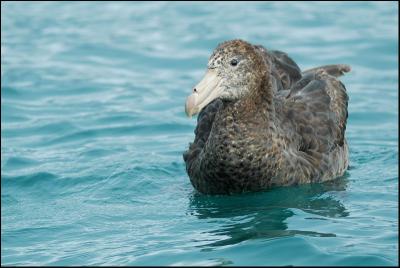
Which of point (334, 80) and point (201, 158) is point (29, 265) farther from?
point (334, 80)

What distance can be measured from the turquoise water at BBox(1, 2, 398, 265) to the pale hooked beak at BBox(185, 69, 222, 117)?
3.13 feet

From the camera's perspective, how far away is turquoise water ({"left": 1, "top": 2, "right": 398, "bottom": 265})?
28.0ft

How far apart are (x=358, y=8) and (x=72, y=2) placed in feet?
16.4

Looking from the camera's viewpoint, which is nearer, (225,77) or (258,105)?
(225,77)

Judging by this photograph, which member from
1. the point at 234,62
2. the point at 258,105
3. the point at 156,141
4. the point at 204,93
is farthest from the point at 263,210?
the point at 156,141

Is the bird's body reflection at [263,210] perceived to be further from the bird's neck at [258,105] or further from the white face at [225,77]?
the white face at [225,77]

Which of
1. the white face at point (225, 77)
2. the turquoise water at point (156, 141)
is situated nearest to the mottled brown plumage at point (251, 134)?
the white face at point (225, 77)

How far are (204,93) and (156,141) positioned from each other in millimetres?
3518

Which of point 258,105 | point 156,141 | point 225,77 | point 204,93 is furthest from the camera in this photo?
point 156,141

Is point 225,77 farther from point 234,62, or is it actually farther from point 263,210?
point 263,210

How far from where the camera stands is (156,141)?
12602mm

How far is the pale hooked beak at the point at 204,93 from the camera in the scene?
902cm

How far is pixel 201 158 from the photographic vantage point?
984cm

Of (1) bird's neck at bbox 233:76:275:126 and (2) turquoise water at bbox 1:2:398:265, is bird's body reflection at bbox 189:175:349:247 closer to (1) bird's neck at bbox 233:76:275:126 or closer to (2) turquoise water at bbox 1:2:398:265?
(2) turquoise water at bbox 1:2:398:265
